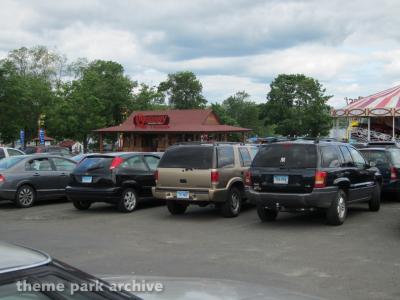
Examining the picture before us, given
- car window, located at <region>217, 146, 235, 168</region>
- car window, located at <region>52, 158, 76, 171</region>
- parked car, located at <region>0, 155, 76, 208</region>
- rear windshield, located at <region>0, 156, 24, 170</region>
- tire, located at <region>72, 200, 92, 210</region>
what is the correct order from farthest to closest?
car window, located at <region>52, 158, 76, 171</region>, rear windshield, located at <region>0, 156, 24, 170</region>, parked car, located at <region>0, 155, 76, 208</region>, tire, located at <region>72, 200, 92, 210</region>, car window, located at <region>217, 146, 235, 168</region>

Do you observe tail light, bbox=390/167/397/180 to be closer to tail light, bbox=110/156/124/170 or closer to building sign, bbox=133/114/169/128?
tail light, bbox=110/156/124/170

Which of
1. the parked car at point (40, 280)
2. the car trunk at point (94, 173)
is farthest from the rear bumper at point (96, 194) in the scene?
the parked car at point (40, 280)

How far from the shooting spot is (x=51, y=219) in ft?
40.7

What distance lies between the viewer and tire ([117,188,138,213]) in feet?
42.9

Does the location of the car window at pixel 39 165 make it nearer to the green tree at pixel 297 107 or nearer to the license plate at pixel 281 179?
the license plate at pixel 281 179

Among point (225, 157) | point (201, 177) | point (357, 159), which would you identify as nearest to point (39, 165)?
point (201, 177)

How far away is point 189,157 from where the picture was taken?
40.0ft

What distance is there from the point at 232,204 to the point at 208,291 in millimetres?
8758

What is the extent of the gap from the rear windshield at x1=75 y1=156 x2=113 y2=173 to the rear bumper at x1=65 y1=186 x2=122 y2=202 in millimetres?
511

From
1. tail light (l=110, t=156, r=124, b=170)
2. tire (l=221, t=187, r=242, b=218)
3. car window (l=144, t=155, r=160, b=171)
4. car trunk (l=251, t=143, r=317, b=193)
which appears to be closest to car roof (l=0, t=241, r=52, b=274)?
car trunk (l=251, t=143, r=317, b=193)

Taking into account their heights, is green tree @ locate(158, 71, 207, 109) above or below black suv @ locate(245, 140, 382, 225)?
above

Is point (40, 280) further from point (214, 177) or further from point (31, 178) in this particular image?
point (31, 178)

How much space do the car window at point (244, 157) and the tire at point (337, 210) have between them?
286 centimetres

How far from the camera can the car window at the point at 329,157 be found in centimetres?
1059
